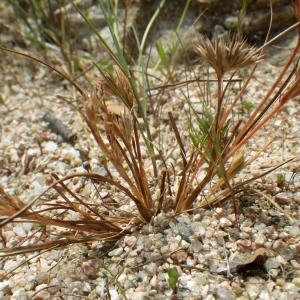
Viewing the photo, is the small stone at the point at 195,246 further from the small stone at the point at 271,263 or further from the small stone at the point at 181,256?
the small stone at the point at 271,263

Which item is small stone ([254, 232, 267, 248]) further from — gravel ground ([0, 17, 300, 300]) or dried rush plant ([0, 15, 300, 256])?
dried rush plant ([0, 15, 300, 256])

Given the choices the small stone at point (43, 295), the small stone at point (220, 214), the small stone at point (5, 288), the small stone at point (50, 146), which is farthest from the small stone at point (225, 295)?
the small stone at point (50, 146)

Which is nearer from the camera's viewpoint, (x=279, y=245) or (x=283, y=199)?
(x=279, y=245)

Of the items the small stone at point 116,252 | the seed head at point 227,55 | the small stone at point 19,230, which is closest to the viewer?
the seed head at point 227,55

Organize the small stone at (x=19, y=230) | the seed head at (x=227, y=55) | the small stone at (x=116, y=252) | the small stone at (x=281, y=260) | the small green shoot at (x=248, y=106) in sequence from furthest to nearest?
the small green shoot at (x=248, y=106)
the small stone at (x=19, y=230)
the small stone at (x=116, y=252)
the small stone at (x=281, y=260)
the seed head at (x=227, y=55)

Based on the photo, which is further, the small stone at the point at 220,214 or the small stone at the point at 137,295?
the small stone at the point at 220,214

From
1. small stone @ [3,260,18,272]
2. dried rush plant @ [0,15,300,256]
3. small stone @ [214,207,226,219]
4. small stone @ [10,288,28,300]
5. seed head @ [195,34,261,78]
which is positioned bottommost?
small stone @ [10,288,28,300]

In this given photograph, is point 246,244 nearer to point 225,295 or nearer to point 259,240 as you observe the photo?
point 259,240

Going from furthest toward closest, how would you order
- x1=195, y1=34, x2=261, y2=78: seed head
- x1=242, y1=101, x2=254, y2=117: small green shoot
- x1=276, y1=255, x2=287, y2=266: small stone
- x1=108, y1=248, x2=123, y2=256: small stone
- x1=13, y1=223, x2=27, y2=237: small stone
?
x1=242, y1=101, x2=254, y2=117: small green shoot, x1=13, y1=223, x2=27, y2=237: small stone, x1=108, y1=248, x2=123, y2=256: small stone, x1=276, y1=255, x2=287, y2=266: small stone, x1=195, y1=34, x2=261, y2=78: seed head

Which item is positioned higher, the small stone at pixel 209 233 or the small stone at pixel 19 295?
the small stone at pixel 209 233

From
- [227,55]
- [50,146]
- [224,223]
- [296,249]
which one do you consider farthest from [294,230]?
[50,146]

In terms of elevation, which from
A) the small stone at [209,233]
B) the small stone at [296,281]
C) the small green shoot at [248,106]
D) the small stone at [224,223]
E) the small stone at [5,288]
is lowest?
the small stone at [5,288]

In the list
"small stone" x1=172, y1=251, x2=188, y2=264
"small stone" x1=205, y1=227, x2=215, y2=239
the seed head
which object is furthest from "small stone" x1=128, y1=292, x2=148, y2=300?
the seed head

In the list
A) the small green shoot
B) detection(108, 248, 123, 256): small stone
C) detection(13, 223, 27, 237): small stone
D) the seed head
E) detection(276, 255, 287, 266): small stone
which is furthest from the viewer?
the small green shoot
